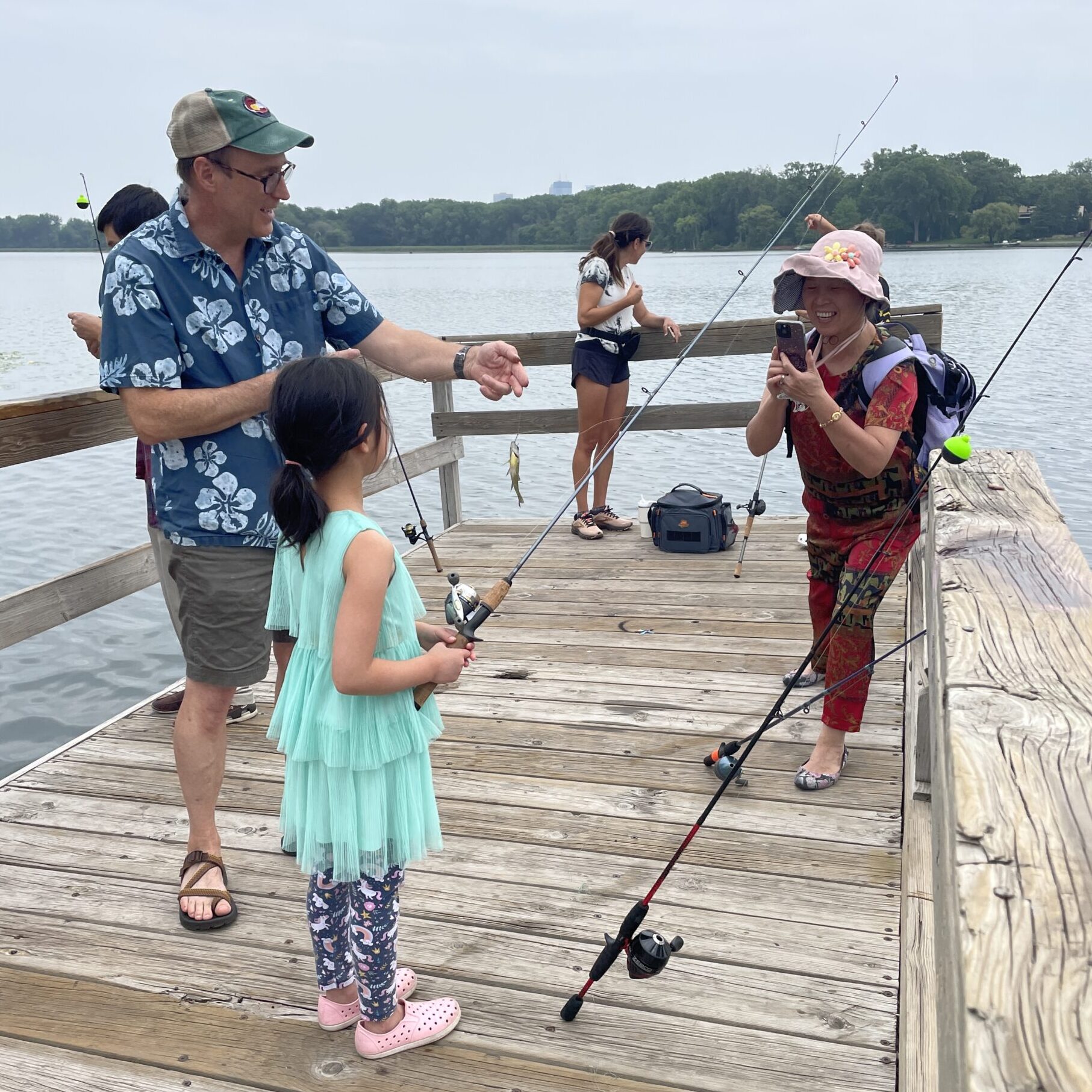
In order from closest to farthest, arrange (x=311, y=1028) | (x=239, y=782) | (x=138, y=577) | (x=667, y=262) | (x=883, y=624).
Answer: (x=311, y=1028) < (x=239, y=782) < (x=138, y=577) < (x=883, y=624) < (x=667, y=262)

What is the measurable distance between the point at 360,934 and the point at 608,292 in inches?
166

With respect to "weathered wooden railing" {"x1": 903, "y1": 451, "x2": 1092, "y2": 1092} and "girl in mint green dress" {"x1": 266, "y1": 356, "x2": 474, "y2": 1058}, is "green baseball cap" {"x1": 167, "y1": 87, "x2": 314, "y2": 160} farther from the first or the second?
"weathered wooden railing" {"x1": 903, "y1": 451, "x2": 1092, "y2": 1092}

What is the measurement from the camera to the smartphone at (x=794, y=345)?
2.78 m

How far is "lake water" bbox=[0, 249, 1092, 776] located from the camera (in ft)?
23.5

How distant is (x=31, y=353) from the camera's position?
67.2 feet

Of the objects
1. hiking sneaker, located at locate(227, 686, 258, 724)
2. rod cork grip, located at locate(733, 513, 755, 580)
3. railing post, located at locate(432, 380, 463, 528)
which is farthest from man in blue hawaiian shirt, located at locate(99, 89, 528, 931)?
railing post, located at locate(432, 380, 463, 528)

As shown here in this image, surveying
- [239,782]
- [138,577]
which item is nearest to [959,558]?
[239,782]

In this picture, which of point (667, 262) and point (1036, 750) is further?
point (667, 262)

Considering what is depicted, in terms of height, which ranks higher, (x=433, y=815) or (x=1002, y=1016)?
(x=1002, y=1016)

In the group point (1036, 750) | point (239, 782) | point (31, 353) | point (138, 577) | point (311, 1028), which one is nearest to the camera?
point (1036, 750)

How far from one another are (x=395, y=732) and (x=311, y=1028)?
71 centimetres

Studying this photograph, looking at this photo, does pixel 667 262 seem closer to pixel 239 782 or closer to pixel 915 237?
pixel 915 237

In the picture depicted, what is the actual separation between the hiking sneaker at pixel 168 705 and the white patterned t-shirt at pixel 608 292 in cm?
288

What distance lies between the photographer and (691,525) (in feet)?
18.1
